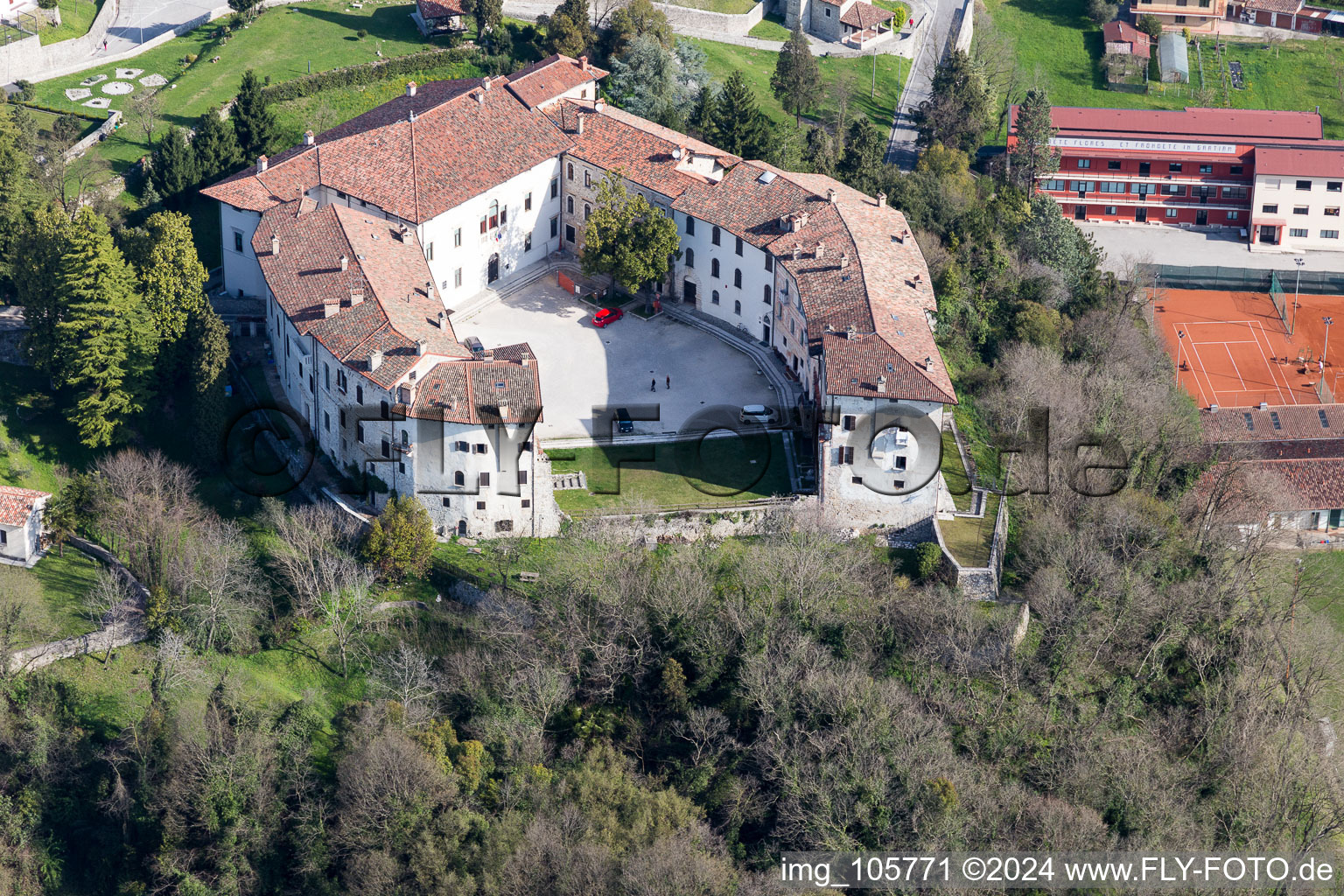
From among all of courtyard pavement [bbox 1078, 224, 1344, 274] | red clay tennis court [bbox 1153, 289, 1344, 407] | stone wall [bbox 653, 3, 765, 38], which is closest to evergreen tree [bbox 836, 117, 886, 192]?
courtyard pavement [bbox 1078, 224, 1344, 274]

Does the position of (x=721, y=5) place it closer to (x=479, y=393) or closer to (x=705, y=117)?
(x=705, y=117)

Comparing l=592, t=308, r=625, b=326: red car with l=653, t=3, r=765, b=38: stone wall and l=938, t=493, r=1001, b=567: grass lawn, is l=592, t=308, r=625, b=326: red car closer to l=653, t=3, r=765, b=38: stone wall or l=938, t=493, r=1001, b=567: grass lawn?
l=938, t=493, r=1001, b=567: grass lawn

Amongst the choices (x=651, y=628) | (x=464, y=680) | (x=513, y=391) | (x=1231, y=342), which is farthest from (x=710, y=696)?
(x=1231, y=342)

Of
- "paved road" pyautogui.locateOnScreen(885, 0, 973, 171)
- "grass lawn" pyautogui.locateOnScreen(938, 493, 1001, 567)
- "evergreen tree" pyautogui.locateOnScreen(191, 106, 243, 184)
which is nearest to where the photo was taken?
"grass lawn" pyautogui.locateOnScreen(938, 493, 1001, 567)

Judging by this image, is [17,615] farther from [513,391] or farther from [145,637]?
[513,391]

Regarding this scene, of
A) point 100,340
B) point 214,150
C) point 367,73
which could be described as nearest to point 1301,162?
point 367,73

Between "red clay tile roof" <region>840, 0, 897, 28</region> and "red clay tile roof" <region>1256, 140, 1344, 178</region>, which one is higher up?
"red clay tile roof" <region>840, 0, 897, 28</region>
